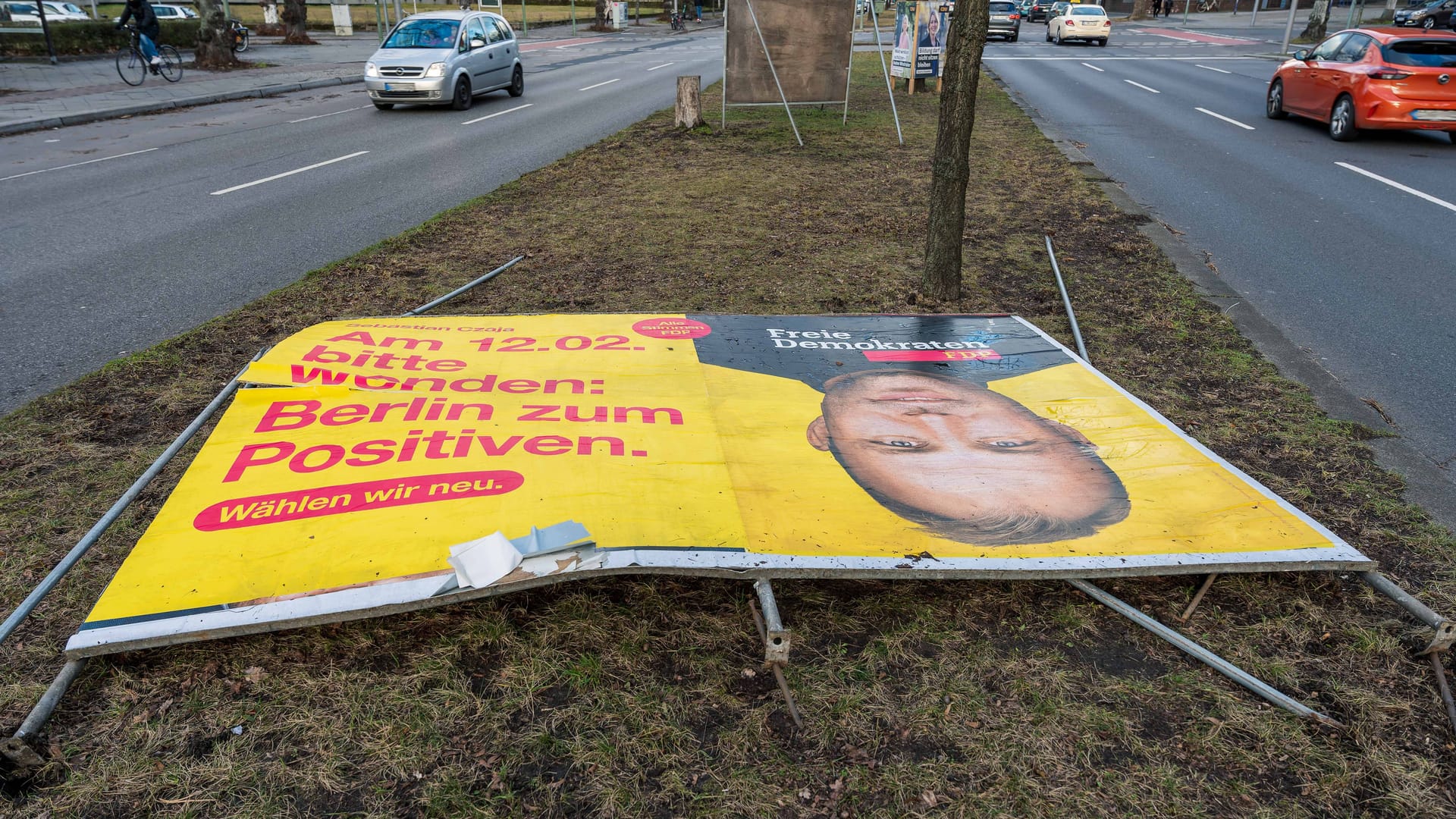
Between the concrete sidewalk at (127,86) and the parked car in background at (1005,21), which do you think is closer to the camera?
the concrete sidewalk at (127,86)

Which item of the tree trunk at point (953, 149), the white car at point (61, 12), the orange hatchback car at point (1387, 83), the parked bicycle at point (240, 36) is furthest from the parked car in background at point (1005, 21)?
the tree trunk at point (953, 149)

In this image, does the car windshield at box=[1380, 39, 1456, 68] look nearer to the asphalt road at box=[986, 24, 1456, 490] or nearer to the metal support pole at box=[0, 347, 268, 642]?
the asphalt road at box=[986, 24, 1456, 490]

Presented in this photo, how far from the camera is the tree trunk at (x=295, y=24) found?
106 ft

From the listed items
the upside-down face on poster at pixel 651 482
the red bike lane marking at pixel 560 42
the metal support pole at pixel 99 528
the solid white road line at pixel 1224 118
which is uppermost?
the red bike lane marking at pixel 560 42

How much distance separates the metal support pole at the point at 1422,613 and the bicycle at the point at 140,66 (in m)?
24.0

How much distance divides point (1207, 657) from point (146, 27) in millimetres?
25000

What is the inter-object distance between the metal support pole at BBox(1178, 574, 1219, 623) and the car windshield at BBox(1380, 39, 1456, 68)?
13105mm

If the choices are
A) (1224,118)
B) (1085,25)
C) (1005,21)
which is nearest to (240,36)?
(1224,118)

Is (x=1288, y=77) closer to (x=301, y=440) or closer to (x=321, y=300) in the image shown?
(x=321, y=300)

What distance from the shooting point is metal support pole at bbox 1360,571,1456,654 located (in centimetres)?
276

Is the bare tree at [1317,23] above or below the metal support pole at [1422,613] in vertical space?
above

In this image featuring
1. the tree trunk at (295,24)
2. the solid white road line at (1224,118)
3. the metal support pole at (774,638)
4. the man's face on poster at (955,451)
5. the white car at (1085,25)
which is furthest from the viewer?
the white car at (1085,25)

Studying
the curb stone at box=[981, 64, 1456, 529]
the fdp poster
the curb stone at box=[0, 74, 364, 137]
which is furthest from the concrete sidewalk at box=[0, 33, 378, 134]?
the curb stone at box=[981, 64, 1456, 529]

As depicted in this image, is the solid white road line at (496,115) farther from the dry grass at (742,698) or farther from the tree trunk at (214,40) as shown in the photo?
the dry grass at (742,698)
